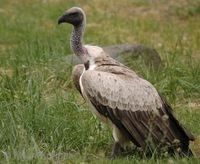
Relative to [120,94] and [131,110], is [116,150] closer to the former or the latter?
[131,110]

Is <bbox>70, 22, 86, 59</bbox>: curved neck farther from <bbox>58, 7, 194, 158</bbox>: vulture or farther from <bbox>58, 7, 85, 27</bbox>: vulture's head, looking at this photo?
<bbox>58, 7, 194, 158</bbox>: vulture

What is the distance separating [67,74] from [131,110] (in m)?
2.46

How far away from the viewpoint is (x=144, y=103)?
293 inches

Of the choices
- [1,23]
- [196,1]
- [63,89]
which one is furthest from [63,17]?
[196,1]

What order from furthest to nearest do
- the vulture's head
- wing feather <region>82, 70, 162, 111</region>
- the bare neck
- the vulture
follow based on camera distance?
the vulture's head → the bare neck → wing feather <region>82, 70, 162, 111</region> → the vulture

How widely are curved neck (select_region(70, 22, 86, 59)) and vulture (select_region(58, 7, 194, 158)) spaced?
0.90 ft

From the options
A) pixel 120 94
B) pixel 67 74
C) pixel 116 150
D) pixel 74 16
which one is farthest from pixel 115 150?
pixel 67 74

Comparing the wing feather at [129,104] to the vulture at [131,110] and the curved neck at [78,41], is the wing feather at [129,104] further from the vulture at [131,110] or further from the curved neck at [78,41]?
the curved neck at [78,41]

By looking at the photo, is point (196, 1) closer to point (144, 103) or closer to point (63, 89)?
point (63, 89)

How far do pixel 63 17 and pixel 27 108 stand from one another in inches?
38.4

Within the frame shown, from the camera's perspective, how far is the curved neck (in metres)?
7.80

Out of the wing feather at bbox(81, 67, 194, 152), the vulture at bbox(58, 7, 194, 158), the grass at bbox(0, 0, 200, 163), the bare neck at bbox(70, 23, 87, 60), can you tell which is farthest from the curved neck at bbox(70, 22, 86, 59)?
the grass at bbox(0, 0, 200, 163)

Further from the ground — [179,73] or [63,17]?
[63,17]

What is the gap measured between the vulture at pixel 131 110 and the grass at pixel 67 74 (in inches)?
7.9
